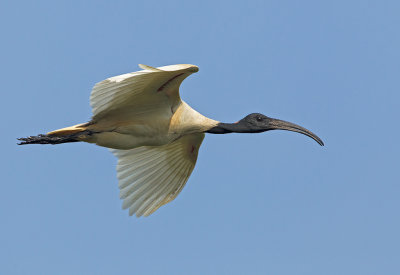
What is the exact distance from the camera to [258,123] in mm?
13320

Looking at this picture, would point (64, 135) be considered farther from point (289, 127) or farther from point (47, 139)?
point (289, 127)

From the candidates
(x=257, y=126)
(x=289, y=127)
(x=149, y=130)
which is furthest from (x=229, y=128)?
(x=149, y=130)

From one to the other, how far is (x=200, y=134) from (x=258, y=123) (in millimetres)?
925

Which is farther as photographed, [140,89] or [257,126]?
[257,126]

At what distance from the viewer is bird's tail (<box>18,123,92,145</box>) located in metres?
12.5

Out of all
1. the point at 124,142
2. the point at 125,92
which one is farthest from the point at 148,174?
the point at 125,92

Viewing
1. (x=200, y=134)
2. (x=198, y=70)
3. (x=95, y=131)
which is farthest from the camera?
(x=200, y=134)

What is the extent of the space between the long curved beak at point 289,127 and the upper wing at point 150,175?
4.91ft

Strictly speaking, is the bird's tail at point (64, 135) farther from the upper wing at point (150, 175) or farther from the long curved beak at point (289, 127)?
the long curved beak at point (289, 127)

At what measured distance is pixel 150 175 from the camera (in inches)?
559

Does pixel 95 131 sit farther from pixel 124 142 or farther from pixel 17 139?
pixel 17 139

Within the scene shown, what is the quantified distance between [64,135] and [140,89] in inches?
54.1

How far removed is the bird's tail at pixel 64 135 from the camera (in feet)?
40.9

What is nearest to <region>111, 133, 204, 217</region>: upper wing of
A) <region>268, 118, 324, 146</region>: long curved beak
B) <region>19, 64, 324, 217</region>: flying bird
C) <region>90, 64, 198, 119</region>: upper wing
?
<region>19, 64, 324, 217</region>: flying bird
